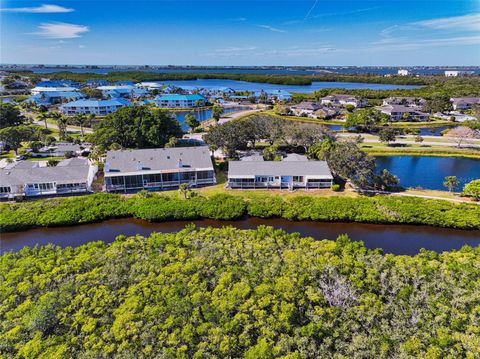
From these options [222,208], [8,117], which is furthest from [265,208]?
[8,117]

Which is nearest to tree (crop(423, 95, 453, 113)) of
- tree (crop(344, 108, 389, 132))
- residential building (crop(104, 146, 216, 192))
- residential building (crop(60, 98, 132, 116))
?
tree (crop(344, 108, 389, 132))

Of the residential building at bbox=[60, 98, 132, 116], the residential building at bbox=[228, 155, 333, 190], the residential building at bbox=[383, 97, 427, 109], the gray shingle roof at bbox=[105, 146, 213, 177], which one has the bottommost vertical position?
the residential building at bbox=[228, 155, 333, 190]

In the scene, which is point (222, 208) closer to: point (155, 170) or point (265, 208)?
point (265, 208)

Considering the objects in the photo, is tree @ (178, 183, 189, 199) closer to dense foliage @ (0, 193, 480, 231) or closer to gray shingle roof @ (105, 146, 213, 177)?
dense foliage @ (0, 193, 480, 231)

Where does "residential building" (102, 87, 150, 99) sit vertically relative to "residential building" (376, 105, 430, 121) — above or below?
above

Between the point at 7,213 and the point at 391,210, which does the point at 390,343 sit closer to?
the point at 391,210

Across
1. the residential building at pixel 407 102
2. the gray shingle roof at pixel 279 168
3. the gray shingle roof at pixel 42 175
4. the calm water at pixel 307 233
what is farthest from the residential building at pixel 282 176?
the residential building at pixel 407 102

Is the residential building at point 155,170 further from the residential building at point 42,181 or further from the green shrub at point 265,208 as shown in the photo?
the green shrub at point 265,208

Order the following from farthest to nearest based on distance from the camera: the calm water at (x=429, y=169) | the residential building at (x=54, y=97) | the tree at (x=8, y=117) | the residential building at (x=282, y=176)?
the residential building at (x=54, y=97) < the tree at (x=8, y=117) < the calm water at (x=429, y=169) < the residential building at (x=282, y=176)
